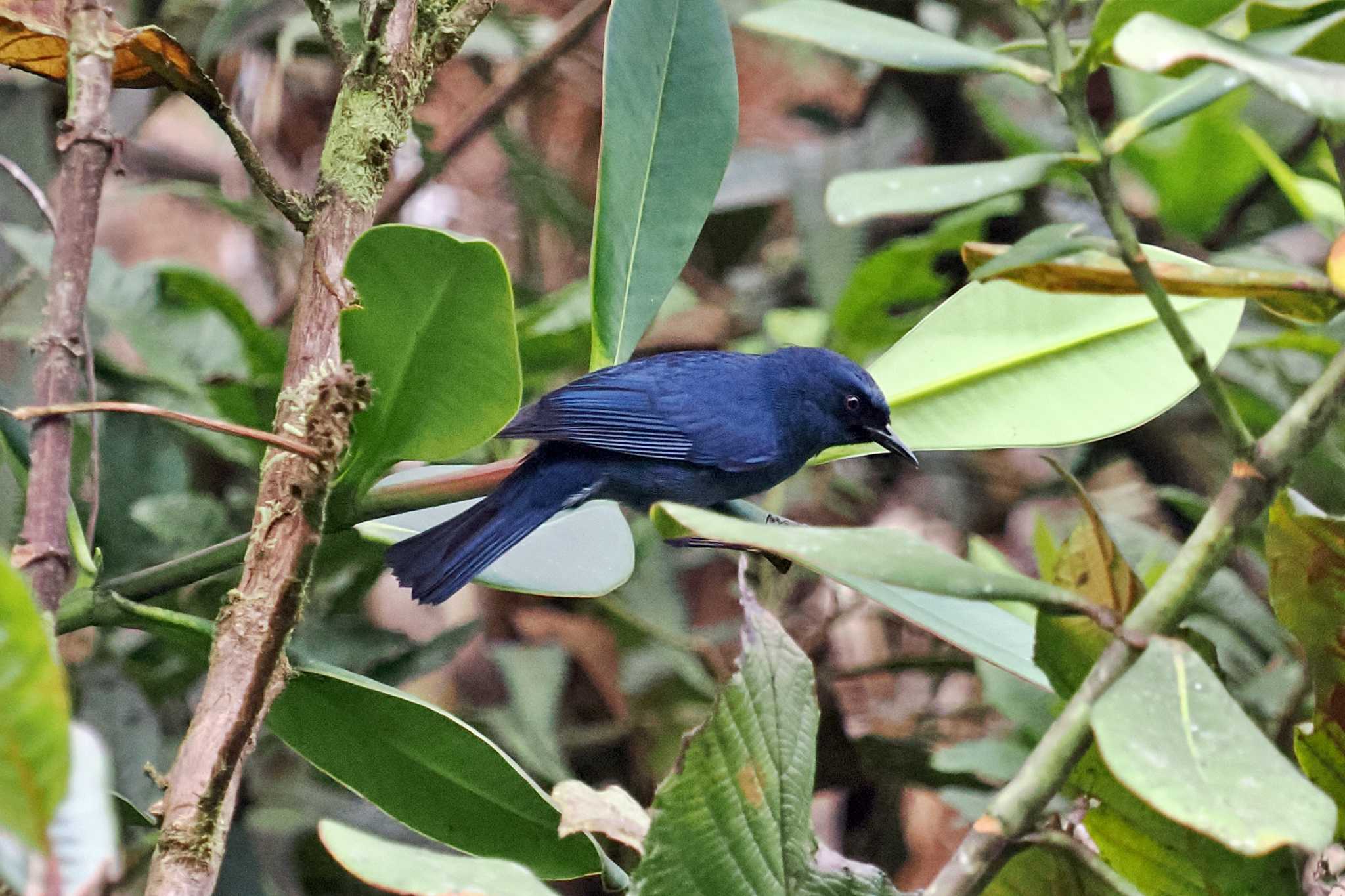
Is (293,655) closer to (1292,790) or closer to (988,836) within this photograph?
(988,836)

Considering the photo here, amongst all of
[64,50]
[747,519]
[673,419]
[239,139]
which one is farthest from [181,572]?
[673,419]

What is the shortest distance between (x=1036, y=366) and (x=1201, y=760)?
67 cm

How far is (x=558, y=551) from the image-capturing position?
1.58 m

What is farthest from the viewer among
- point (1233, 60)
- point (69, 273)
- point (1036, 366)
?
point (1036, 366)

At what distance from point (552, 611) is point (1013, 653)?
2.00 m

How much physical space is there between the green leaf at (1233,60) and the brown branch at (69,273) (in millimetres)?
825

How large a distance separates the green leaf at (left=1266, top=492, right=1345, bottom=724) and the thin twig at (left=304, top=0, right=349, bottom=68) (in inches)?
38.4

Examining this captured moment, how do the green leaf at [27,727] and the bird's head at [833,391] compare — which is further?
the bird's head at [833,391]

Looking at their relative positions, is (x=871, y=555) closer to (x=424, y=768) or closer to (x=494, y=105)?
(x=424, y=768)

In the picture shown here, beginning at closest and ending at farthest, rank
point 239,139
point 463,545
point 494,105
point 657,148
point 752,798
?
point 752,798 < point 239,139 < point 657,148 < point 463,545 < point 494,105

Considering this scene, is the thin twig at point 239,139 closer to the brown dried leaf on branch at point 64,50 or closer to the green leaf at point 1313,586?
the brown dried leaf on branch at point 64,50

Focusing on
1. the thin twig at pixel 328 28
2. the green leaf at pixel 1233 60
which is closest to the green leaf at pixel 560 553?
the thin twig at pixel 328 28

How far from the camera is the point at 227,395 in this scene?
2.15 m

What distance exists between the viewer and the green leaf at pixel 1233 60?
30.3 inches
